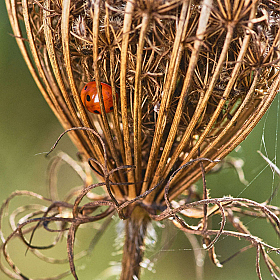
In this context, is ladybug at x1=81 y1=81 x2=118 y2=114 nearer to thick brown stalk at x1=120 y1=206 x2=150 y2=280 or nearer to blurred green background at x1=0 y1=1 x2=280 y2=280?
thick brown stalk at x1=120 y1=206 x2=150 y2=280

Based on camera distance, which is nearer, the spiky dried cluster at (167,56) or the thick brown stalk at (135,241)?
the spiky dried cluster at (167,56)

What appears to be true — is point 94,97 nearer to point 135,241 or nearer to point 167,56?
point 167,56

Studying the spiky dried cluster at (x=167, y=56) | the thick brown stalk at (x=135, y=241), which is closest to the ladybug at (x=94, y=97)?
the spiky dried cluster at (x=167, y=56)

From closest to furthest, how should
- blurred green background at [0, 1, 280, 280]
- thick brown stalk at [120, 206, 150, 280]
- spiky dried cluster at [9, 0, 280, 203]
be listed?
1. spiky dried cluster at [9, 0, 280, 203]
2. thick brown stalk at [120, 206, 150, 280]
3. blurred green background at [0, 1, 280, 280]

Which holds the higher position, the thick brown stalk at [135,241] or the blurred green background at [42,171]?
the blurred green background at [42,171]

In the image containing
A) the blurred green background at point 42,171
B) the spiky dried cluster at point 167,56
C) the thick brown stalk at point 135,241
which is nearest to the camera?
the spiky dried cluster at point 167,56

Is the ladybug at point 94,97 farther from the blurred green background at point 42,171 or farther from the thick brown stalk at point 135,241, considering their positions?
the blurred green background at point 42,171

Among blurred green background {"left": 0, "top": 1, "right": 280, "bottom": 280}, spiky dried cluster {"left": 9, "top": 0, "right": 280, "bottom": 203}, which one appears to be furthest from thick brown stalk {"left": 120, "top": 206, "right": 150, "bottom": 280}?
blurred green background {"left": 0, "top": 1, "right": 280, "bottom": 280}

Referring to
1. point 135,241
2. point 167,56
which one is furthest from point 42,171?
point 167,56
